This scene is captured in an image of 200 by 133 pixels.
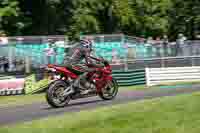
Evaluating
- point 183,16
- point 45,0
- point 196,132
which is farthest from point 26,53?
point 183,16

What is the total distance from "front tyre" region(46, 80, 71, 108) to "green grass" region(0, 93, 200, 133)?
2.81 m

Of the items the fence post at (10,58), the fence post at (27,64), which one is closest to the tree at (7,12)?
the fence post at (27,64)

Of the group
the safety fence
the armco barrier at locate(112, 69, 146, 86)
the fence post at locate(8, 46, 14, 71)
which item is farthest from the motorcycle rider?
the armco barrier at locate(112, 69, 146, 86)

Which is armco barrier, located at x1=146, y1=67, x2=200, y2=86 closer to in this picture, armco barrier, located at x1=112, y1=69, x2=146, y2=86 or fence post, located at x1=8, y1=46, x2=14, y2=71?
armco barrier, located at x1=112, y1=69, x2=146, y2=86

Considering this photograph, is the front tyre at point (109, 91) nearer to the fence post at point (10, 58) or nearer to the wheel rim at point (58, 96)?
the wheel rim at point (58, 96)

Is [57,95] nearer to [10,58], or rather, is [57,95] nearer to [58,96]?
[58,96]

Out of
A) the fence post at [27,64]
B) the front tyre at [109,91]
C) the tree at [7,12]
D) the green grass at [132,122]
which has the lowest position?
the green grass at [132,122]

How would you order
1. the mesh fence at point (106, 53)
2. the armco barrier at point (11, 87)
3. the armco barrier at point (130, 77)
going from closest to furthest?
the armco barrier at point (11, 87) < the mesh fence at point (106, 53) < the armco barrier at point (130, 77)

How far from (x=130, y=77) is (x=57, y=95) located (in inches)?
328

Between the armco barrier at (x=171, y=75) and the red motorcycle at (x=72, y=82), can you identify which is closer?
the red motorcycle at (x=72, y=82)

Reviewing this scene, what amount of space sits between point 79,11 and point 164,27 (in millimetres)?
6780

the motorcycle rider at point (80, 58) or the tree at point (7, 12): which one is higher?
the tree at point (7, 12)

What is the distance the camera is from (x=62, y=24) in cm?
3572

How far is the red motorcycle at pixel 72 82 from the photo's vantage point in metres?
13.1
